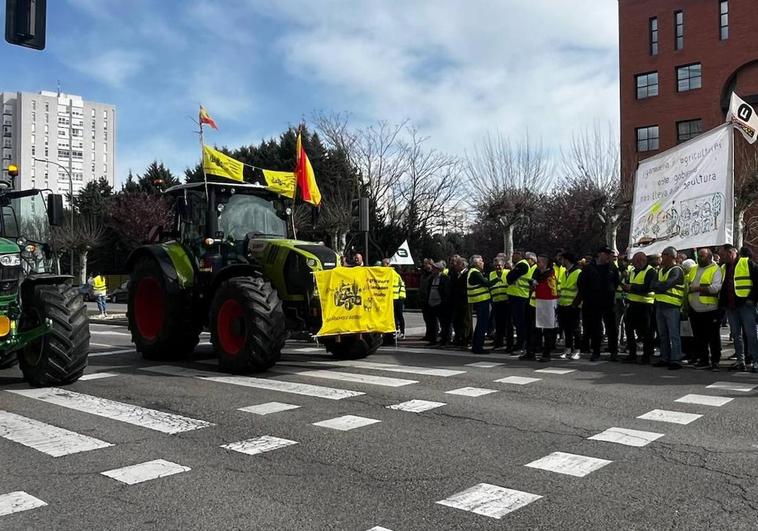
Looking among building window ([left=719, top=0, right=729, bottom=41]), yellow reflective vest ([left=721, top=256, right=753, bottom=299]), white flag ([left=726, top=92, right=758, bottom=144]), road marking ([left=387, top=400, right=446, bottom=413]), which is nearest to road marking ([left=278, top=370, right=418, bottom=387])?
road marking ([left=387, top=400, right=446, bottom=413])

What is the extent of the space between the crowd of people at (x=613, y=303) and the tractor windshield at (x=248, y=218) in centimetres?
375

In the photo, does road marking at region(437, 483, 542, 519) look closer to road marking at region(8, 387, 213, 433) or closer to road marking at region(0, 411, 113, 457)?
road marking at region(8, 387, 213, 433)

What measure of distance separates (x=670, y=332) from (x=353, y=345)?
492cm

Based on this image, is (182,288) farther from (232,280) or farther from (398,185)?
(398,185)

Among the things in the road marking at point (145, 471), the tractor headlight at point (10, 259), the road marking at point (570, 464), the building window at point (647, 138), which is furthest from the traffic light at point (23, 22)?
the building window at point (647, 138)

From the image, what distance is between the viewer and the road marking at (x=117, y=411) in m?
6.24

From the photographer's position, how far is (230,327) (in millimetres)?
9305

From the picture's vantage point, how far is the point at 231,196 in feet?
34.5

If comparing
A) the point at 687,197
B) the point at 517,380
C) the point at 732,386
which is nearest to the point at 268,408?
the point at 517,380

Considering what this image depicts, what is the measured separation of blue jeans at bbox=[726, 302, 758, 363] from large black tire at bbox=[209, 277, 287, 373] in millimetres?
6515

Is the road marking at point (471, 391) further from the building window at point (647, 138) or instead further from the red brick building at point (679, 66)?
the building window at point (647, 138)

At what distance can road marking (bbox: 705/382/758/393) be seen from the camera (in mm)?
7949

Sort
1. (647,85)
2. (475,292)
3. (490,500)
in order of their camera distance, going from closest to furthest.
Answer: (490,500) < (475,292) < (647,85)

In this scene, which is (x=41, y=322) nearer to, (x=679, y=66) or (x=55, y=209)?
(x=55, y=209)
